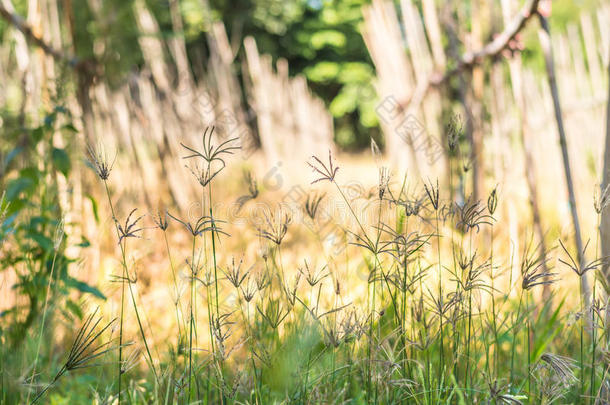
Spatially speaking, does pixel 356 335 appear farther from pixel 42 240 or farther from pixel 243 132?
pixel 243 132

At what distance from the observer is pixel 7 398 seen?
1131mm

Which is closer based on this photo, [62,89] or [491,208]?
[491,208]

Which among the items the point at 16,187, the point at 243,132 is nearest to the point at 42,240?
the point at 16,187

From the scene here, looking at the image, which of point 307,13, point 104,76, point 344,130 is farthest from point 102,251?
point 344,130

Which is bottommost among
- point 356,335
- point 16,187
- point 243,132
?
point 356,335

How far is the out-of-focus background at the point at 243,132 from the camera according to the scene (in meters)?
1.58

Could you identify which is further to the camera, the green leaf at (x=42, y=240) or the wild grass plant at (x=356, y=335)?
the green leaf at (x=42, y=240)

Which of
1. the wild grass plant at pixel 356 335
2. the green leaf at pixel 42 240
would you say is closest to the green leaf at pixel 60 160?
the green leaf at pixel 42 240

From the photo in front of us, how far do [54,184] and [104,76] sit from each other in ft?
4.86

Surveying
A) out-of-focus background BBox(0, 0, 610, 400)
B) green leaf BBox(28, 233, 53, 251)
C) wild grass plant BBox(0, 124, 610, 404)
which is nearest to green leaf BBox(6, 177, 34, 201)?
out-of-focus background BBox(0, 0, 610, 400)

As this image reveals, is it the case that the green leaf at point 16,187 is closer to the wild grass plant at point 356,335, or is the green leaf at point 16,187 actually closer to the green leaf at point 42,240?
the green leaf at point 42,240

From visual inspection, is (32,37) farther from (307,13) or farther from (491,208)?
(307,13)

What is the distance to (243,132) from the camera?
2.85m

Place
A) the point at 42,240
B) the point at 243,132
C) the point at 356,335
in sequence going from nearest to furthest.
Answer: the point at 356,335 < the point at 42,240 < the point at 243,132
